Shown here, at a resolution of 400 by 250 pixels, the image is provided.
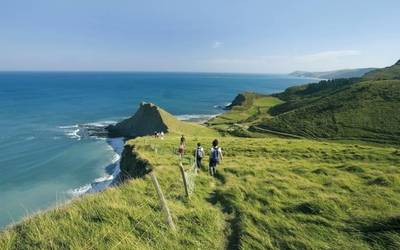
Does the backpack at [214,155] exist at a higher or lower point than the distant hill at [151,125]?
higher

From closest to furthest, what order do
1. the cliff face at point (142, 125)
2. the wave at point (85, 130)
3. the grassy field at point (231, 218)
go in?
the grassy field at point (231, 218), the cliff face at point (142, 125), the wave at point (85, 130)

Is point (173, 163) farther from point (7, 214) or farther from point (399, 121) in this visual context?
point (399, 121)

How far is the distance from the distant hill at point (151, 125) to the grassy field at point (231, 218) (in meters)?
57.8

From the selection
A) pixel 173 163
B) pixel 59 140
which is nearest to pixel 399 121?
pixel 173 163

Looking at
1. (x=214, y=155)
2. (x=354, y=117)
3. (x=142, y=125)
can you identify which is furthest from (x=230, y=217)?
(x=354, y=117)

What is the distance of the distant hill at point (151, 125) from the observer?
79.2 meters

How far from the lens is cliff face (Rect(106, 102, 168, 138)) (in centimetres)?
8162

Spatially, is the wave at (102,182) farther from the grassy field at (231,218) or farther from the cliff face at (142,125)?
the grassy field at (231,218)

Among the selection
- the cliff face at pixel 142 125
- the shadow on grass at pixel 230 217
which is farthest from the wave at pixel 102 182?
the shadow on grass at pixel 230 217

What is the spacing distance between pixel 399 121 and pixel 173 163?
74.8 meters

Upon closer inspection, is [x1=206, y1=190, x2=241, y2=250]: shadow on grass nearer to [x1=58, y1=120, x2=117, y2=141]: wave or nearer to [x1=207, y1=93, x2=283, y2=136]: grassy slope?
[x1=58, y1=120, x2=117, y2=141]: wave

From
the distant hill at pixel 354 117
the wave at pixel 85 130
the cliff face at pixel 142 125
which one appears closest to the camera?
the distant hill at pixel 354 117

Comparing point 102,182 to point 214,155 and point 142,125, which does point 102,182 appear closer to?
point 214,155

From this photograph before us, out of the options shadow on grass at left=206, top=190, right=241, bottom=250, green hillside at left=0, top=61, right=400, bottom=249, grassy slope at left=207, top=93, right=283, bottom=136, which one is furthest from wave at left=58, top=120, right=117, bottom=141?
shadow on grass at left=206, top=190, right=241, bottom=250
